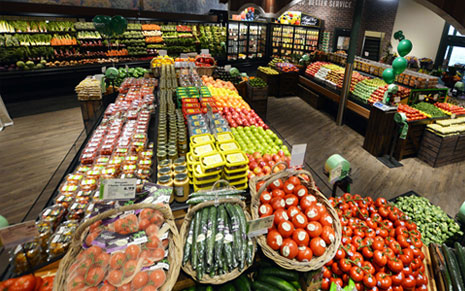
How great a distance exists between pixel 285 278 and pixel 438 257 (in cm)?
164

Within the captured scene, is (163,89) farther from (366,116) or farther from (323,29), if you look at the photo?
(323,29)

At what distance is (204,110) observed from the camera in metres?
3.87

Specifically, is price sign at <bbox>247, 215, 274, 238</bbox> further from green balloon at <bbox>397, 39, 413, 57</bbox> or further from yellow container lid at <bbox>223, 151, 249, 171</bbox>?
green balloon at <bbox>397, 39, 413, 57</bbox>

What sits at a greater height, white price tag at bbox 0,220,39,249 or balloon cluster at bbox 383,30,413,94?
balloon cluster at bbox 383,30,413,94

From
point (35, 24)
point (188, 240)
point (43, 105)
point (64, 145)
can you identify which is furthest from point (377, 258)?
point (35, 24)

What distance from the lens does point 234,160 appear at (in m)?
2.34

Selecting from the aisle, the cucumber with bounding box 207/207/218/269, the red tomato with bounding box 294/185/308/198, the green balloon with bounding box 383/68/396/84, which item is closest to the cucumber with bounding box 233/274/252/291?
the cucumber with bounding box 207/207/218/269

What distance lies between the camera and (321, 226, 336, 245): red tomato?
1792 millimetres

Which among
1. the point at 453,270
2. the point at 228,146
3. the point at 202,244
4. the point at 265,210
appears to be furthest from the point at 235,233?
the point at 453,270

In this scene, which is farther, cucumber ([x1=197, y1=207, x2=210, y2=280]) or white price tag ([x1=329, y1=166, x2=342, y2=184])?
white price tag ([x1=329, y1=166, x2=342, y2=184])

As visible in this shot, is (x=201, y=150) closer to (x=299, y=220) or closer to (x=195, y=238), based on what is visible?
(x=195, y=238)

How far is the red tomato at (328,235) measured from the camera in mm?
1792

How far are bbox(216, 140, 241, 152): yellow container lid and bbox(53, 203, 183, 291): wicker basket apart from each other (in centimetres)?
96

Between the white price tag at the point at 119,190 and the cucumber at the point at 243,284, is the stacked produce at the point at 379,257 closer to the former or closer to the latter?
the cucumber at the point at 243,284
